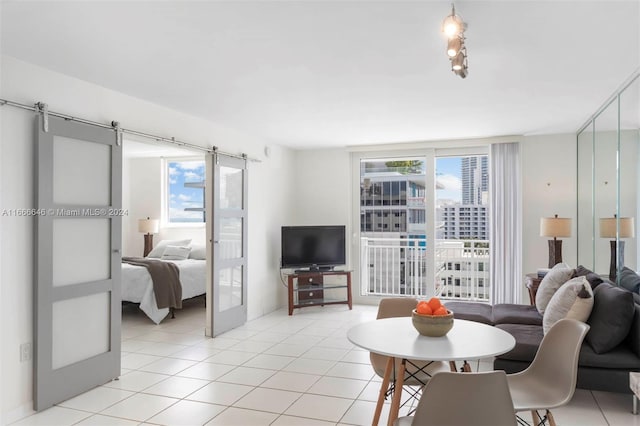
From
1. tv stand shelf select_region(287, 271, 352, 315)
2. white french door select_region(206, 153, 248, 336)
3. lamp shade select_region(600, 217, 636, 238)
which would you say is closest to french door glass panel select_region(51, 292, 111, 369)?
white french door select_region(206, 153, 248, 336)

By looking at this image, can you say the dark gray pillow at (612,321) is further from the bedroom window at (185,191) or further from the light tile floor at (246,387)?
the bedroom window at (185,191)

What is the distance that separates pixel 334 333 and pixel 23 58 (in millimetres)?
4010

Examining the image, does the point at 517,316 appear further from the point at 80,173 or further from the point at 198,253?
the point at 198,253

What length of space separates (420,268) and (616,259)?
11.0 feet

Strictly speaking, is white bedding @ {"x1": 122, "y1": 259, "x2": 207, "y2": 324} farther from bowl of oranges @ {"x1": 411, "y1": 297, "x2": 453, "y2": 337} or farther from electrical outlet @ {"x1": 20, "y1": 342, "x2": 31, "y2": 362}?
bowl of oranges @ {"x1": 411, "y1": 297, "x2": 453, "y2": 337}

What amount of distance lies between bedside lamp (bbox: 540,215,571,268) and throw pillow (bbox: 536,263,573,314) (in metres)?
1.37

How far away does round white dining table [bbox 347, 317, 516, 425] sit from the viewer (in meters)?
2.22

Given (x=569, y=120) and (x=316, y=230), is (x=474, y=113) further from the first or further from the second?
(x=316, y=230)

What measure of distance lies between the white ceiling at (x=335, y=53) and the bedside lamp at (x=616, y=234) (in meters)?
1.14

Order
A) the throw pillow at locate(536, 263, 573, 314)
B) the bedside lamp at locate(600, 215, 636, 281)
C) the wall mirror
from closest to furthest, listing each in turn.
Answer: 1. the wall mirror
2. the bedside lamp at locate(600, 215, 636, 281)
3. the throw pillow at locate(536, 263, 573, 314)

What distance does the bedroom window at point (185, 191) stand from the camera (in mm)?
8320

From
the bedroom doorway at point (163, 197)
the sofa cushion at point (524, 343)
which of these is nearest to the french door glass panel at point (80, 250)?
the sofa cushion at point (524, 343)

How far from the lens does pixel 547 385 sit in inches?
98.5

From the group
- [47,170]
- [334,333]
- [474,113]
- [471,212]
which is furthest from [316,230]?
[47,170]
